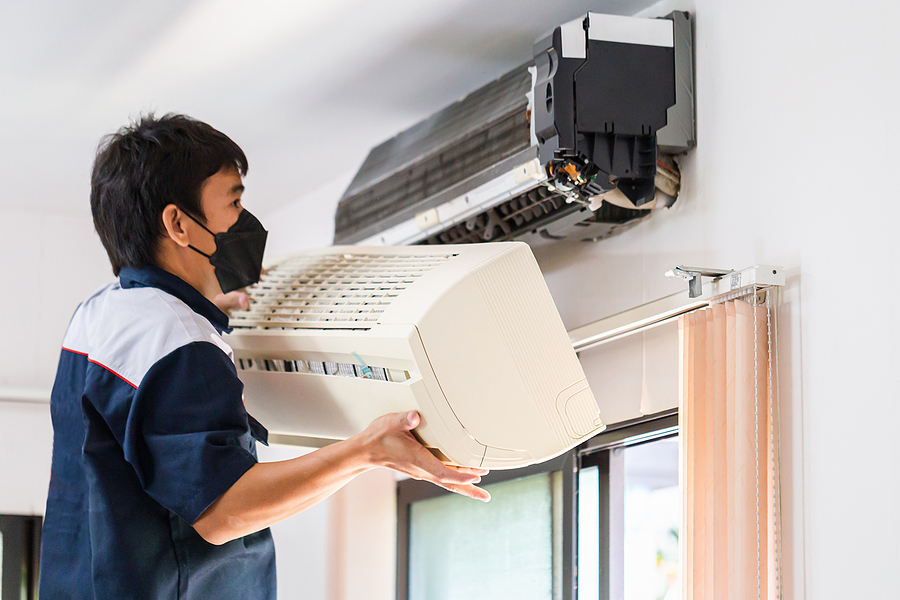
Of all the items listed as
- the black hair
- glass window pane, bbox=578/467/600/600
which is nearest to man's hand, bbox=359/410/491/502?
the black hair

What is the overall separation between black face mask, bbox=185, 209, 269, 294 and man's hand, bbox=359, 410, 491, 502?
0.40 m

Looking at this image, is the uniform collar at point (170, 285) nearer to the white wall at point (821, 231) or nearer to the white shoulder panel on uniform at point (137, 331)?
the white shoulder panel on uniform at point (137, 331)

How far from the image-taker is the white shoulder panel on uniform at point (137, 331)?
1.18 m

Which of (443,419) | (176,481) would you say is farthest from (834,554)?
(176,481)

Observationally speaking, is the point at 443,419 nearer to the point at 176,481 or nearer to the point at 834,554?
the point at 176,481

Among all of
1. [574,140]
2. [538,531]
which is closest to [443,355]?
[574,140]

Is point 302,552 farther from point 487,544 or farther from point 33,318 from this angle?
point 33,318

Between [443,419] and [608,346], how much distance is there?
69 centimetres

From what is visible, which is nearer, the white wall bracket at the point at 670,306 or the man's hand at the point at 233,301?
the white wall bracket at the point at 670,306

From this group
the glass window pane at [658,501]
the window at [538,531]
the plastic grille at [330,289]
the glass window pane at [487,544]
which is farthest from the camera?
the glass window pane at [658,501]

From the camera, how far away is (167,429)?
44.9 inches

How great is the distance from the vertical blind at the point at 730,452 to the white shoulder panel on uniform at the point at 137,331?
728 mm

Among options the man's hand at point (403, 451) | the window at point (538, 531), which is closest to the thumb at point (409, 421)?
the man's hand at point (403, 451)

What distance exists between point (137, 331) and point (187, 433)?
0.58 feet
